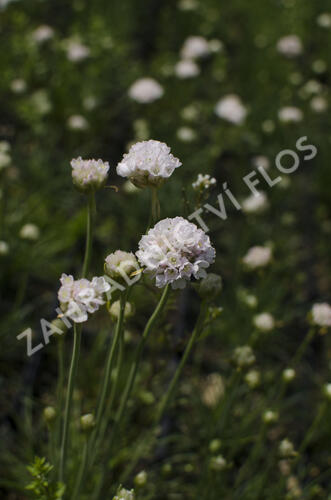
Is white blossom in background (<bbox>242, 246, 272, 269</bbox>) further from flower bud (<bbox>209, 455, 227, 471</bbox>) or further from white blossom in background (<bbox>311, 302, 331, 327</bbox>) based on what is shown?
flower bud (<bbox>209, 455, 227, 471</bbox>)

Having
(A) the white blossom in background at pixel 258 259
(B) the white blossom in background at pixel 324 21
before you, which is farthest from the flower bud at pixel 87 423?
(B) the white blossom in background at pixel 324 21

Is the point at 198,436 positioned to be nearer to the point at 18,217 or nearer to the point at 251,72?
the point at 18,217

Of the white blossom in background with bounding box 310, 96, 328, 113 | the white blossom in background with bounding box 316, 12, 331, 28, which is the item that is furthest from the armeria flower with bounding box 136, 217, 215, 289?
the white blossom in background with bounding box 316, 12, 331, 28

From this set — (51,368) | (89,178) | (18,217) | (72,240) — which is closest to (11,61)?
(18,217)

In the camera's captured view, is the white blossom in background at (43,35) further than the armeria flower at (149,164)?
Yes

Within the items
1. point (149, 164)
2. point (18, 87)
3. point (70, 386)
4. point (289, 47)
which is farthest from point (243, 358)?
point (289, 47)

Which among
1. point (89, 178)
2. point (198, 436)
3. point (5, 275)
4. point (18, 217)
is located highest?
point (18, 217)

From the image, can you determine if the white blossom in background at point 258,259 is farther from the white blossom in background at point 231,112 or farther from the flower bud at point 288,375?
the white blossom in background at point 231,112
